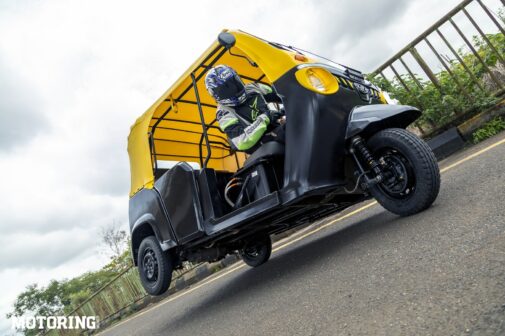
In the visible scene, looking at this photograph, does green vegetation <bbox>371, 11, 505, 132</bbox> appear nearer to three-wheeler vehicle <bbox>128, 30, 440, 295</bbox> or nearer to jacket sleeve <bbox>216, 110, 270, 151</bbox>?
three-wheeler vehicle <bbox>128, 30, 440, 295</bbox>

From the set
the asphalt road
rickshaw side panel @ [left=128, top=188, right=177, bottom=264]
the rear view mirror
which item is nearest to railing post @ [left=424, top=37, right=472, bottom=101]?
the asphalt road

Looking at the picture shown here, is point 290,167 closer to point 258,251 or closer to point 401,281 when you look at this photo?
point 401,281

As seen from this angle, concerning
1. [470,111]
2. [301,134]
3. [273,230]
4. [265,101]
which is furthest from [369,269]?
[470,111]

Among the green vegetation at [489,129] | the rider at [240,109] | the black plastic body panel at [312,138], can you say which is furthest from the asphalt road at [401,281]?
the green vegetation at [489,129]

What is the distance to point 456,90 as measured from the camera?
18.7 ft

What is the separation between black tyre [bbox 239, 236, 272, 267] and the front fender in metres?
2.47

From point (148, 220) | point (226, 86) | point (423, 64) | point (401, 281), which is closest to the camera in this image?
point (401, 281)

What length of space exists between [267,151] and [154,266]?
2.29 meters

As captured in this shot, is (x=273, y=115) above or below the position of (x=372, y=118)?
above

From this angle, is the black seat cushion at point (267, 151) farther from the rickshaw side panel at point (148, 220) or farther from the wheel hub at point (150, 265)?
the wheel hub at point (150, 265)

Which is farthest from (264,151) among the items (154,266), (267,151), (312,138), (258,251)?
(258,251)

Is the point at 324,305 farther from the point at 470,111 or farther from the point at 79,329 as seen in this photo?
the point at 79,329

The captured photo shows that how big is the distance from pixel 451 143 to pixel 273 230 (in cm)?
310

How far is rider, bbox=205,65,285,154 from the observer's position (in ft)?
10.5
